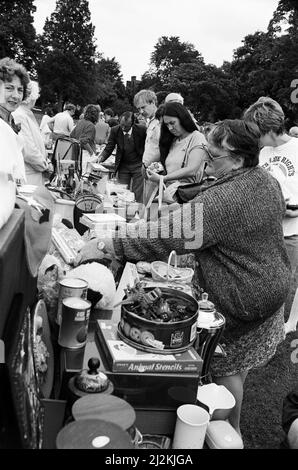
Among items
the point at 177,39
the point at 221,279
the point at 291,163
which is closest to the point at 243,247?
the point at 221,279

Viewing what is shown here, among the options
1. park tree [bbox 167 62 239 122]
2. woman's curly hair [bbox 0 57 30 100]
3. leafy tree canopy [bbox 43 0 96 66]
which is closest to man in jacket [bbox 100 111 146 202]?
woman's curly hair [bbox 0 57 30 100]

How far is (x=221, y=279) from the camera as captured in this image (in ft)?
6.50

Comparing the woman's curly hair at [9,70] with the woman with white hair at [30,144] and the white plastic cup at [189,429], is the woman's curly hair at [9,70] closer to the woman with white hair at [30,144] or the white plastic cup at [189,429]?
the woman with white hair at [30,144]

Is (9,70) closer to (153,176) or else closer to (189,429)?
Result: (153,176)

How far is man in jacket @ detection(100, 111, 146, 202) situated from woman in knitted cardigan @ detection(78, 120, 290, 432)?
11.9ft

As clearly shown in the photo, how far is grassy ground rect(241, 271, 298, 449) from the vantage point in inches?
103

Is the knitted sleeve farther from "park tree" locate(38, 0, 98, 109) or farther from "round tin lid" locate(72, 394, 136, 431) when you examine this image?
"park tree" locate(38, 0, 98, 109)

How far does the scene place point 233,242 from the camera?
6.16 feet

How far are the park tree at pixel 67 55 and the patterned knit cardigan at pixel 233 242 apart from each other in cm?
4730

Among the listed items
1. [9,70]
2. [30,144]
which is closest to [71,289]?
[9,70]

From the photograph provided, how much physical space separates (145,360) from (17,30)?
4743 centimetres

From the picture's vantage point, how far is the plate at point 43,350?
136cm
